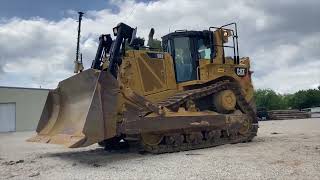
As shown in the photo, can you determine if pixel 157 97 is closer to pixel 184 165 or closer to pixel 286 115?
pixel 184 165

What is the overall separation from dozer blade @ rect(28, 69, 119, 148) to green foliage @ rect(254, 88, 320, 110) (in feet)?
246

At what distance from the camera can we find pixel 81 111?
35.7 feet

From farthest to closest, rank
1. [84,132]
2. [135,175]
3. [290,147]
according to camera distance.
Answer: [290,147] < [84,132] < [135,175]

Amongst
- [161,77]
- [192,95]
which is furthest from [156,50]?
[192,95]

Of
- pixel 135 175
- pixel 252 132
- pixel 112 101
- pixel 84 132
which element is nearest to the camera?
pixel 135 175

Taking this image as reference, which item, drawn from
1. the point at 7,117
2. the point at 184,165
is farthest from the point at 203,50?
the point at 7,117

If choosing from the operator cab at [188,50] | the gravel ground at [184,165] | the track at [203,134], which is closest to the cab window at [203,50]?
the operator cab at [188,50]

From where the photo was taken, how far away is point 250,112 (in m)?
13.9

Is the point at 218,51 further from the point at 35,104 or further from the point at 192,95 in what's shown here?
the point at 35,104

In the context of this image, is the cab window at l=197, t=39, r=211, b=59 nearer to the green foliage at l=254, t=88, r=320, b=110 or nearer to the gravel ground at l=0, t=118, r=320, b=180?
the gravel ground at l=0, t=118, r=320, b=180

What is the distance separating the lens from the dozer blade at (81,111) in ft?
32.7

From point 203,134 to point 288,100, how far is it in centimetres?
8795

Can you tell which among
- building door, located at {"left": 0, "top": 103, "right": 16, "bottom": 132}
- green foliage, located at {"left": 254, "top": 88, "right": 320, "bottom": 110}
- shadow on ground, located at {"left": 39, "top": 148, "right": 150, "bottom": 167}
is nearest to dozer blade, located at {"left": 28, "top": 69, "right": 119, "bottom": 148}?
shadow on ground, located at {"left": 39, "top": 148, "right": 150, "bottom": 167}

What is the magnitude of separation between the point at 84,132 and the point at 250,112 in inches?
239
